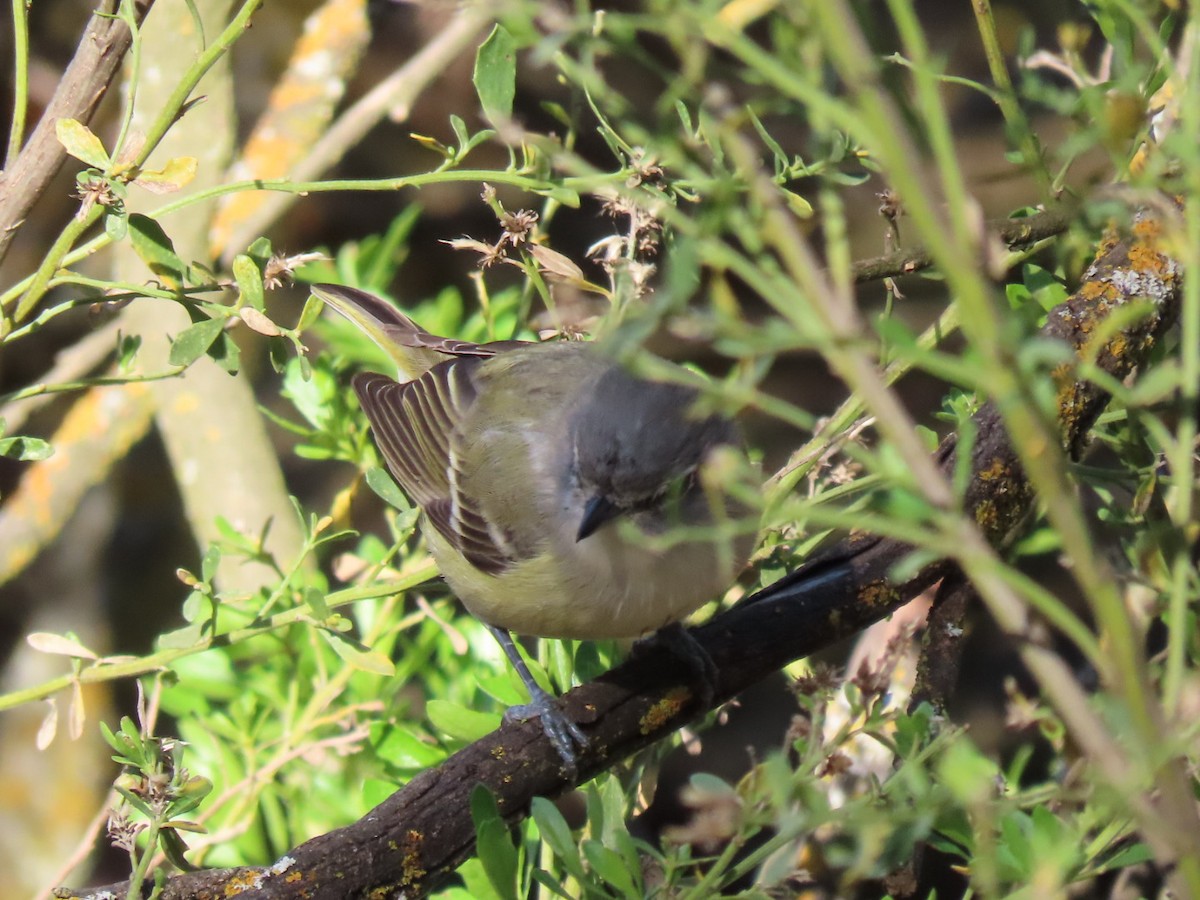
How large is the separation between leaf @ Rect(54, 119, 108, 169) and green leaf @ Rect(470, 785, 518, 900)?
0.82m

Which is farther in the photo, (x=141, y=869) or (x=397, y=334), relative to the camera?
(x=397, y=334)

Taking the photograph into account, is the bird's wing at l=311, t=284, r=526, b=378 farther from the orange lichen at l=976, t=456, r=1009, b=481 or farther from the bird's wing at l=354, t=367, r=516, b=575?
the orange lichen at l=976, t=456, r=1009, b=481

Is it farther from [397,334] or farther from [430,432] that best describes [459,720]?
[397,334]

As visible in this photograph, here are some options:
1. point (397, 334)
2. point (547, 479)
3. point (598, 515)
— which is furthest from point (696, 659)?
point (397, 334)

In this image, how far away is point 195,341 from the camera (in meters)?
1.59

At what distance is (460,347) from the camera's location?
2.86m

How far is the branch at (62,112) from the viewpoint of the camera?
1507mm

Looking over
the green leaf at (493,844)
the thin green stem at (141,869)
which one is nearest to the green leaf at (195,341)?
the thin green stem at (141,869)

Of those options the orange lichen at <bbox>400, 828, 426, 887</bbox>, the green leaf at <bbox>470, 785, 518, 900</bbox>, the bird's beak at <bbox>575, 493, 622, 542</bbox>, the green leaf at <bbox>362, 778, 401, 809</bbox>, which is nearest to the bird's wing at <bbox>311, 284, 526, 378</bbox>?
the bird's beak at <bbox>575, 493, 622, 542</bbox>

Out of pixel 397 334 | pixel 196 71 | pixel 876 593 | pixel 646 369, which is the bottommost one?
pixel 876 593

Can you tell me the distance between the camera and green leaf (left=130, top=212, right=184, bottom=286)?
1.55 m

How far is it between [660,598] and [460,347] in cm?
99

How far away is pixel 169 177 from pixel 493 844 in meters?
0.88

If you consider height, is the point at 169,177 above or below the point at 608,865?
above
